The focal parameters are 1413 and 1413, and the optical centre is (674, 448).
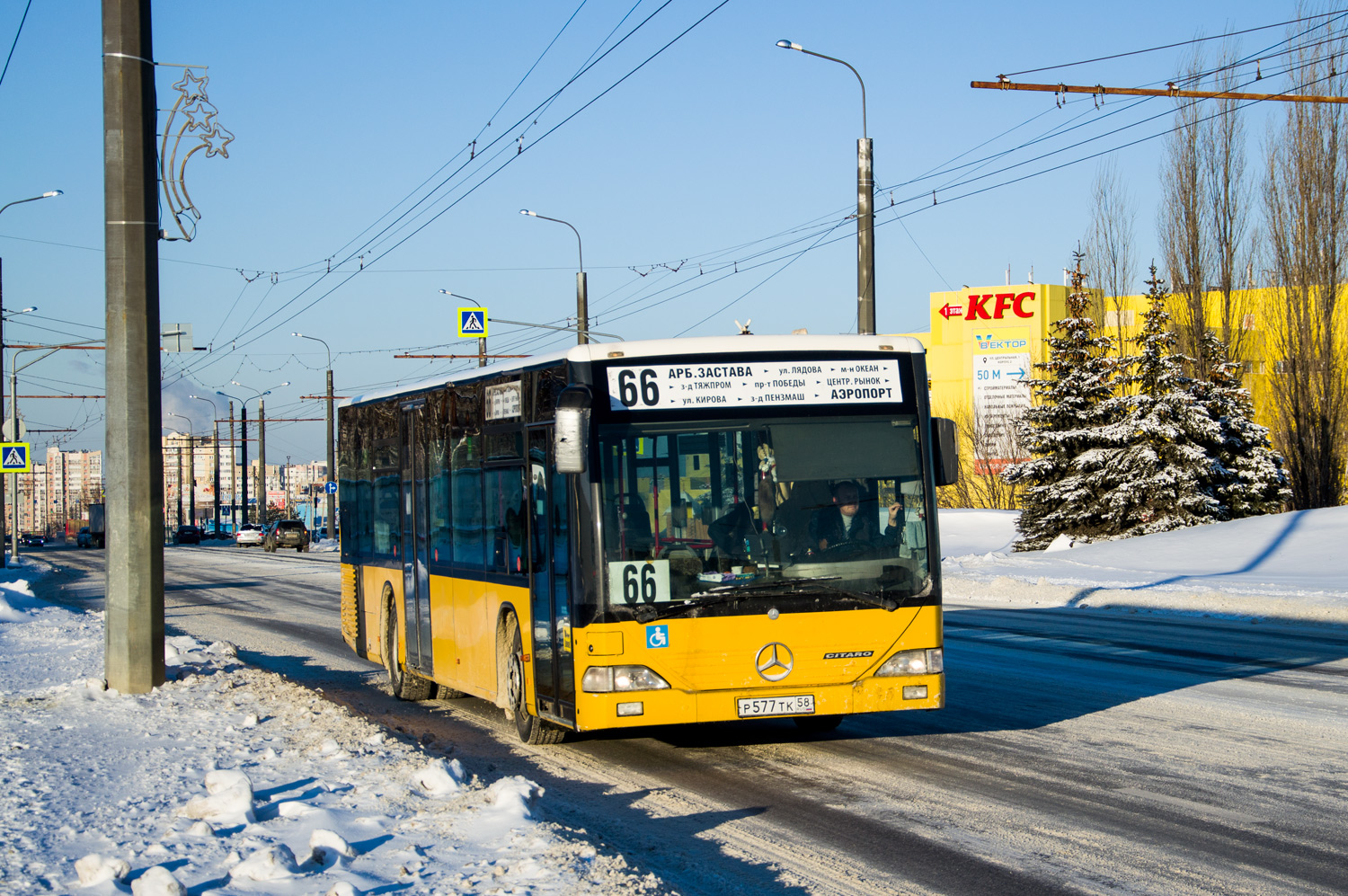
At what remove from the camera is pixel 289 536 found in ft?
222

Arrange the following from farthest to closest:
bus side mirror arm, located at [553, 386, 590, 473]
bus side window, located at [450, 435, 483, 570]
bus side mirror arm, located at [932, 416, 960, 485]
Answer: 1. bus side window, located at [450, 435, 483, 570]
2. bus side mirror arm, located at [932, 416, 960, 485]
3. bus side mirror arm, located at [553, 386, 590, 473]

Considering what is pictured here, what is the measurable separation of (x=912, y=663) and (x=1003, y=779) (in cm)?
97

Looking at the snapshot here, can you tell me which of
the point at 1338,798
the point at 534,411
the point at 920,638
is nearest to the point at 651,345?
the point at 534,411

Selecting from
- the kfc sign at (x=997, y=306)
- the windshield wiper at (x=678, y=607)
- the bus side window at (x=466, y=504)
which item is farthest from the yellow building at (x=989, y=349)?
the windshield wiper at (x=678, y=607)

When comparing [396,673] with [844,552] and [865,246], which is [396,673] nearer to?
[844,552]

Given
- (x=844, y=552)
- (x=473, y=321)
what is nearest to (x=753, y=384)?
(x=844, y=552)

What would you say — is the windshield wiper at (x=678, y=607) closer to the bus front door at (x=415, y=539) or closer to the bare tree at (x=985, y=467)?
the bus front door at (x=415, y=539)

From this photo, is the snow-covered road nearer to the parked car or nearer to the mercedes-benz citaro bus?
the mercedes-benz citaro bus

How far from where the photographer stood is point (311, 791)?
7426 mm

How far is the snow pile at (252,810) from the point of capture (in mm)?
5586

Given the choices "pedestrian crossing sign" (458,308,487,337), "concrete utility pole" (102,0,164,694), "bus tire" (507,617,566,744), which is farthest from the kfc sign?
"bus tire" (507,617,566,744)

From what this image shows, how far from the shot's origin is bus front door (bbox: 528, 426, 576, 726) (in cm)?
879

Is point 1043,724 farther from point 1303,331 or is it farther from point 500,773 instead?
point 1303,331

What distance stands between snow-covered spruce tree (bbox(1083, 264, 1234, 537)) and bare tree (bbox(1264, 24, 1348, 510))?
2.90 metres
